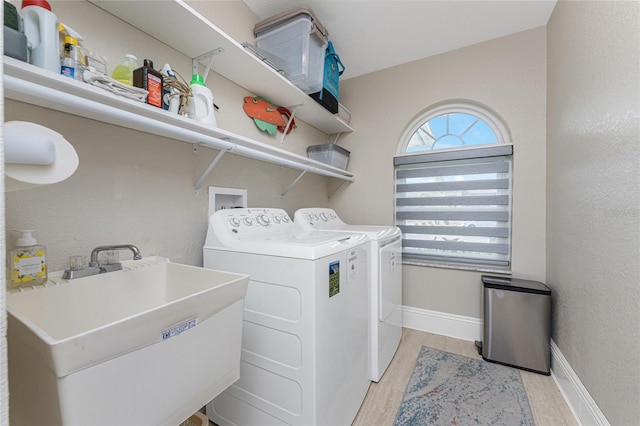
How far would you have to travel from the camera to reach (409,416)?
1460mm

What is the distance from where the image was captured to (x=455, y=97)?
235cm

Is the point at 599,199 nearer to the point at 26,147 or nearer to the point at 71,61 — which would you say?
the point at 26,147

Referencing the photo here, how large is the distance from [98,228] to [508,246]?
2774 millimetres

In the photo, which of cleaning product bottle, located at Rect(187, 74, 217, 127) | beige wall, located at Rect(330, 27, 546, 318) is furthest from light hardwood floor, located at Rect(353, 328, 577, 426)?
cleaning product bottle, located at Rect(187, 74, 217, 127)

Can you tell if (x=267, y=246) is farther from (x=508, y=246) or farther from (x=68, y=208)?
(x=508, y=246)

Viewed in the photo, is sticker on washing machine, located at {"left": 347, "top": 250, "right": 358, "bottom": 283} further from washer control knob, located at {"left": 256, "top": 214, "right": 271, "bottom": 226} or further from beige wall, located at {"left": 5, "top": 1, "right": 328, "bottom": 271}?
beige wall, located at {"left": 5, "top": 1, "right": 328, "bottom": 271}

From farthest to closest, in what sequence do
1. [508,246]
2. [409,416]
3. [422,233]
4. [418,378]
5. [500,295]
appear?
[422,233]
[508,246]
[500,295]
[418,378]
[409,416]

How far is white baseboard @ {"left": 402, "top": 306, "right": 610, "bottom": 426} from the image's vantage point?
4.26ft

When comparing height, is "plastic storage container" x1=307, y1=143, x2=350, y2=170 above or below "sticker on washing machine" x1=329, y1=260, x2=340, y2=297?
above

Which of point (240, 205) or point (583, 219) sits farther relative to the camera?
point (240, 205)

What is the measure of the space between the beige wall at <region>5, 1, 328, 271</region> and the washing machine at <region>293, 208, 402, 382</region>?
0.81 metres

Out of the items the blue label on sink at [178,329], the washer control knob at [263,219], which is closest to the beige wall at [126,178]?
the washer control knob at [263,219]

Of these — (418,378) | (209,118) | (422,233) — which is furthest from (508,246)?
(209,118)

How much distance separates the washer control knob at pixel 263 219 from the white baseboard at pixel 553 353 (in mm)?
1719
